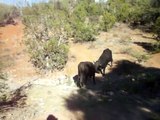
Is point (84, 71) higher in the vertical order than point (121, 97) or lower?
higher

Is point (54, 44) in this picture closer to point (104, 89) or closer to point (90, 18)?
point (104, 89)

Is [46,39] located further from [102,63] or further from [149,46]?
[149,46]

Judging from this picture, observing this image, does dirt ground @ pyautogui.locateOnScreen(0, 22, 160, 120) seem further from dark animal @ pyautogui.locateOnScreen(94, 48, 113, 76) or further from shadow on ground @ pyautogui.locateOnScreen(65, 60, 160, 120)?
dark animal @ pyautogui.locateOnScreen(94, 48, 113, 76)

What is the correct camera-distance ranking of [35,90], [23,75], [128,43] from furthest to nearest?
1. [128,43]
2. [23,75]
3. [35,90]

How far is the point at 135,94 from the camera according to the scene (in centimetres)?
1364

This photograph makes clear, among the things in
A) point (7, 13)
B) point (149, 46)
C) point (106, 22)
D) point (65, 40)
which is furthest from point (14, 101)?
point (7, 13)

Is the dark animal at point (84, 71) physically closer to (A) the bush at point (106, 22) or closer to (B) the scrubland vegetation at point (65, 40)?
(B) the scrubland vegetation at point (65, 40)

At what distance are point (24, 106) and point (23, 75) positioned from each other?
19.6 feet

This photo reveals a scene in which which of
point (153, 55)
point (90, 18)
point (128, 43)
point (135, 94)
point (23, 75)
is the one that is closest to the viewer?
point (135, 94)

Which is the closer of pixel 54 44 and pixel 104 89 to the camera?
pixel 104 89

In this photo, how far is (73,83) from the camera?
14930 millimetres

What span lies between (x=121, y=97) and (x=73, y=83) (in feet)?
9.13

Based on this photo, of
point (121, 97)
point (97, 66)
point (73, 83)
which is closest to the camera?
point (121, 97)

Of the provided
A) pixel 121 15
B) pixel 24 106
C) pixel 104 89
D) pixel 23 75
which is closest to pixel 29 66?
pixel 23 75
